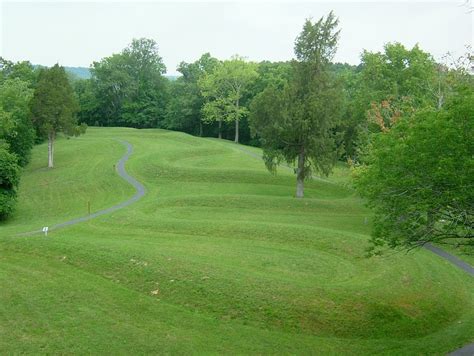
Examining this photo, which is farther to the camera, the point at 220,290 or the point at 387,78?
the point at 387,78

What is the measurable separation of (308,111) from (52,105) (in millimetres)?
33289

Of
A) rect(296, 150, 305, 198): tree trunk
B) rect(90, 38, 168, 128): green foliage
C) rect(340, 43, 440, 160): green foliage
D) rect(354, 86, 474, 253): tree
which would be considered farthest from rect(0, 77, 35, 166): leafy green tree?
rect(354, 86, 474, 253): tree

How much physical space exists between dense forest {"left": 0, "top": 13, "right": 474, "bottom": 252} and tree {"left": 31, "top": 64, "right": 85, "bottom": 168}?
0.12 meters

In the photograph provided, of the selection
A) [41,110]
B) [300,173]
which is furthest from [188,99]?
[300,173]

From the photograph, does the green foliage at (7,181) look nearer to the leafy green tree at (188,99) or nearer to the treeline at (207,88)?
the treeline at (207,88)

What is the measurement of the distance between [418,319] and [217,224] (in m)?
14.0

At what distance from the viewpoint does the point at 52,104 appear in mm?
54594

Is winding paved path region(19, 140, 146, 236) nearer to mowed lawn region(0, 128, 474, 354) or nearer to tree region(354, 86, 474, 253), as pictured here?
mowed lawn region(0, 128, 474, 354)

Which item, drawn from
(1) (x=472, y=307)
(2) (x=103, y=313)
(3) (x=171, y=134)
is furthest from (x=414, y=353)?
(3) (x=171, y=134)

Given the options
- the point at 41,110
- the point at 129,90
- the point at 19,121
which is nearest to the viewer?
the point at 41,110

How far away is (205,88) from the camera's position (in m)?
82.6

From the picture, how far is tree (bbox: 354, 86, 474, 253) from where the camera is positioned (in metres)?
14.0

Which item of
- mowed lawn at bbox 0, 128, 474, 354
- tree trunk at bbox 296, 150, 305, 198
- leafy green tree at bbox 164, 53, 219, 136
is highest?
leafy green tree at bbox 164, 53, 219, 136

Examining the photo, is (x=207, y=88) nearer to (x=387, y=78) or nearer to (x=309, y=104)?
(x=387, y=78)
